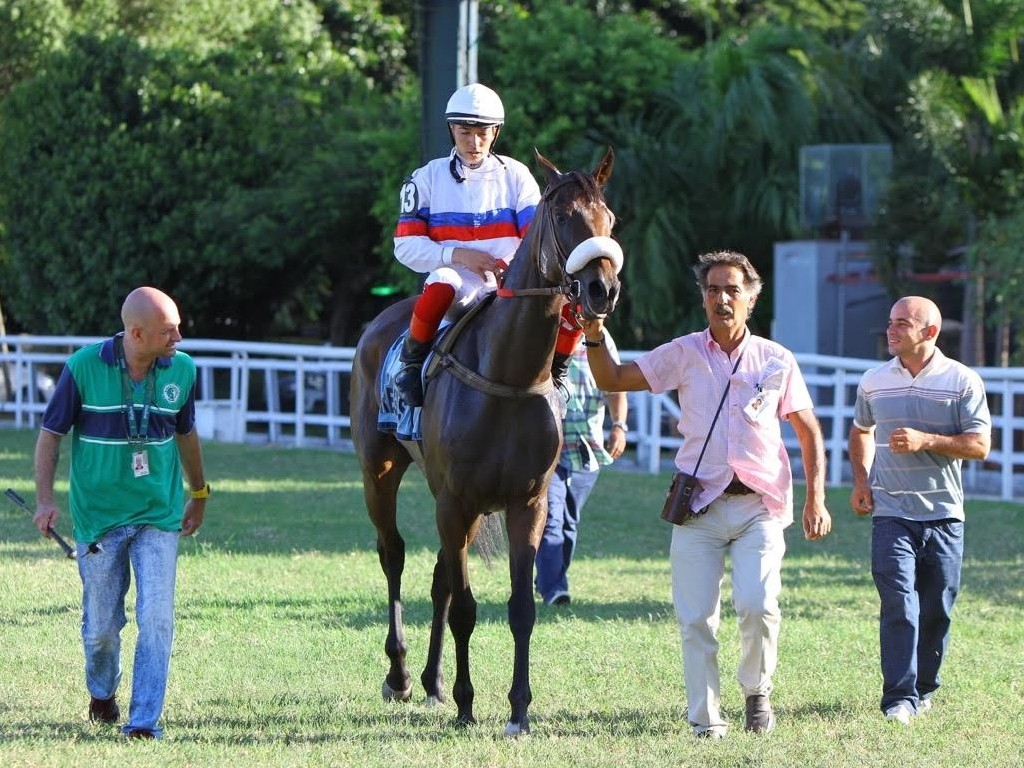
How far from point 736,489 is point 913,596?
111cm

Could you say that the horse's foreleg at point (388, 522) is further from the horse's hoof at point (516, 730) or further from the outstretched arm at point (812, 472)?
the outstretched arm at point (812, 472)

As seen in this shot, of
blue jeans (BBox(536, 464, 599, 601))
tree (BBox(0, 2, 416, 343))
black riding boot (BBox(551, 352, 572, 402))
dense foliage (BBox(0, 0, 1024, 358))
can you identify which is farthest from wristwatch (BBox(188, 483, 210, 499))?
tree (BBox(0, 2, 416, 343))

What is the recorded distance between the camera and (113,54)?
31109 millimetres

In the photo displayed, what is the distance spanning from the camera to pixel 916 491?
710cm

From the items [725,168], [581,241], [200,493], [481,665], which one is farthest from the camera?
[725,168]

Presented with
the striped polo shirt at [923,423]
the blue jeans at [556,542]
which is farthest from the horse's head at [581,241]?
the blue jeans at [556,542]

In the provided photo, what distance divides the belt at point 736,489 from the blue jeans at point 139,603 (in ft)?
7.48

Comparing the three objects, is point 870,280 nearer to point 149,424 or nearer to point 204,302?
point 204,302

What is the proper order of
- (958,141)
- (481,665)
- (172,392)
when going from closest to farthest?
(172,392)
(481,665)
(958,141)

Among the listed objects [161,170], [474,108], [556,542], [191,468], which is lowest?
[556,542]

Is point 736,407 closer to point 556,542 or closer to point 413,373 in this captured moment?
point 413,373

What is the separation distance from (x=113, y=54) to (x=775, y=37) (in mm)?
13218

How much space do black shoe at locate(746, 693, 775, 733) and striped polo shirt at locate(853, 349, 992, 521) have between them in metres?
1.08

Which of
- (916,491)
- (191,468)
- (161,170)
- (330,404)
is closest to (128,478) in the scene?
(191,468)
